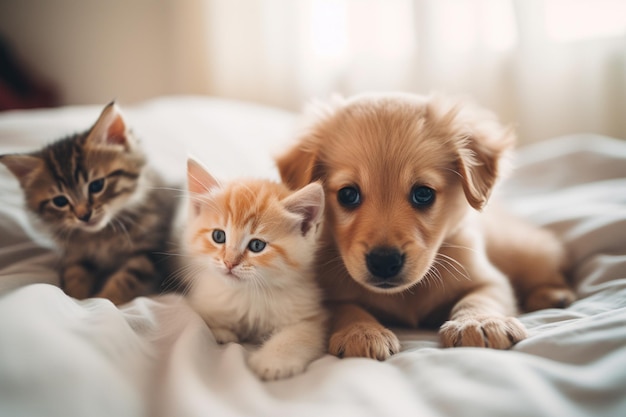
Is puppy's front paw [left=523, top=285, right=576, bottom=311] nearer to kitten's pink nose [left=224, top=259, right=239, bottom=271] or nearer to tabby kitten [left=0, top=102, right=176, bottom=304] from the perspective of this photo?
kitten's pink nose [left=224, top=259, right=239, bottom=271]

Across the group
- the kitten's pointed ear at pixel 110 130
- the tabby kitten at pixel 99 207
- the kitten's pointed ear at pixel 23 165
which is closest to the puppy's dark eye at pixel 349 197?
the tabby kitten at pixel 99 207

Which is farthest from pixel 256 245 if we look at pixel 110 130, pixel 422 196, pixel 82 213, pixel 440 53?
pixel 440 53

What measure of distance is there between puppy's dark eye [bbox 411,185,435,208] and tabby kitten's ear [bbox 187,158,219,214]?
0.50m

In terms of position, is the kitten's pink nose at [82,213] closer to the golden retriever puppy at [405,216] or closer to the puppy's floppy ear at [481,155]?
the golden retriever puppy at [405,216]

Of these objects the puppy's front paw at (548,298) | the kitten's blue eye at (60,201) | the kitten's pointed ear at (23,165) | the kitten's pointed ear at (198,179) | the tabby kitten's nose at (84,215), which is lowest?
the puppy's front paw at (548,298)

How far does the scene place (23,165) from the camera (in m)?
1.38

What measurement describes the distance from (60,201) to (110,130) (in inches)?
9.9

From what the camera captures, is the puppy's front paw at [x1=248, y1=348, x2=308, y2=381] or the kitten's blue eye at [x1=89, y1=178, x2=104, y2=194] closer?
the puppy's front paw at [x1=248, y1=348, x2=308, y2=381]

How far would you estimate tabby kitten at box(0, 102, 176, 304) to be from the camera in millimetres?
1381

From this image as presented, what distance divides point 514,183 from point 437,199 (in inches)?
47.2

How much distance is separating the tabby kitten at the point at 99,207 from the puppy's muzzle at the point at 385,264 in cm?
66

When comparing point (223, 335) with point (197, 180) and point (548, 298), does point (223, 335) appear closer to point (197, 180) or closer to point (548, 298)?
point (197, 180)

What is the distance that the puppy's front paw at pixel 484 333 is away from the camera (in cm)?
106

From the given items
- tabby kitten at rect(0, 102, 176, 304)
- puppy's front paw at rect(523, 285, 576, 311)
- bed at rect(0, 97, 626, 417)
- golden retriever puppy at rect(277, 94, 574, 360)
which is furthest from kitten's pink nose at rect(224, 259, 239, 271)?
puppy's front paw at rect(523, 285, 576, 311)
